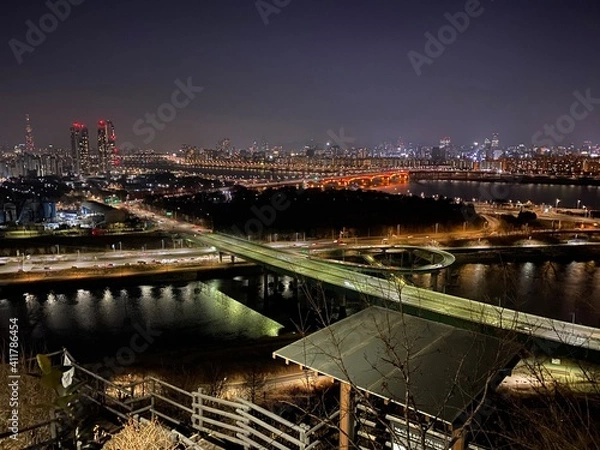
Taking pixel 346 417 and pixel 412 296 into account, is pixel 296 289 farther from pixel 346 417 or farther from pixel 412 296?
pixel 346 417

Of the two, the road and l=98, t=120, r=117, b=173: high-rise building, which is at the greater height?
l=98, t=120, r=117, b=173: high-rise building

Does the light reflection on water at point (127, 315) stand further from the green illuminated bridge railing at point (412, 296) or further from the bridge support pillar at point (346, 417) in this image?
the bridge support pillar at point (346, 417)

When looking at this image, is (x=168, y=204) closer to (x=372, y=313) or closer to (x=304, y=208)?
(x=304, y=208)

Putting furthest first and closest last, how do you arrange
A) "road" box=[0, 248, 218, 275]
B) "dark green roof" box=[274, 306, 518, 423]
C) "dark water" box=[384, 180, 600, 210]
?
"dark water" box=[384, 180, 600, 210] → "road" box=[0, 248, 218, 275] → "dark green roof" box=[274, 306, 518, 423]

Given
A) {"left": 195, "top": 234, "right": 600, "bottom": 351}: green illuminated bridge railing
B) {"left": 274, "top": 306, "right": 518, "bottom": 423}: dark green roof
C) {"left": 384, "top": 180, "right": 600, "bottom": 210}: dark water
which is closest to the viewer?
{"left": 274, "top": 306, "right": 518, "bottom": 423}: dark green roof

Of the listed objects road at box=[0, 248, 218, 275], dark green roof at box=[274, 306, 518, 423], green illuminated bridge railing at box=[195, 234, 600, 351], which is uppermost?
dark green roof at box=[274, 306, 518, 423]

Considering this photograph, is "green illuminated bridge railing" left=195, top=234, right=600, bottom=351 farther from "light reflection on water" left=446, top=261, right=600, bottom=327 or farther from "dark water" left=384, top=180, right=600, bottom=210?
"dark water" left=384, top=180, right=600, bottom=210

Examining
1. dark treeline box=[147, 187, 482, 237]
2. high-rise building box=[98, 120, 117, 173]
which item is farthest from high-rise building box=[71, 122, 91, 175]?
dark treeline box=[147, 187, 482, 237]

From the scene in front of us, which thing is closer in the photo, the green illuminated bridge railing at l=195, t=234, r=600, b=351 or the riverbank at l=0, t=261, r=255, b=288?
the green illuminated bridge railing at l=195, t=234, r=600, b=351
